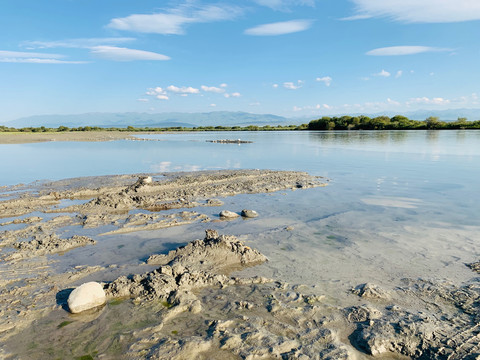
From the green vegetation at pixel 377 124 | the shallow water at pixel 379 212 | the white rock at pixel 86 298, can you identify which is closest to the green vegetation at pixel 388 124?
the green vegetation at pixel 377 124

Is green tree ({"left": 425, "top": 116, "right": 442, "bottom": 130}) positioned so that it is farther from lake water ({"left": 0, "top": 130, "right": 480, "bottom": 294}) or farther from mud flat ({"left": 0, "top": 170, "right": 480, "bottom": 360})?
mud flat ({"left": 0, "top": 170, "right": 480, "bottom": 360})

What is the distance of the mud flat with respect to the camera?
3.77 m

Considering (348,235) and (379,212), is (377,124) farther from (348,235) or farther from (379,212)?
(348,235)

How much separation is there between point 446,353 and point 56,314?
5.17 metres

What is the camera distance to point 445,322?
417cm

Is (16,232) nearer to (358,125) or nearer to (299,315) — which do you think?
(299,315)

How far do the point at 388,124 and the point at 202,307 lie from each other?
94.9 metres

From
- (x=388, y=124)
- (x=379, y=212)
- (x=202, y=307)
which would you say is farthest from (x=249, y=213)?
(x=388, y=124)

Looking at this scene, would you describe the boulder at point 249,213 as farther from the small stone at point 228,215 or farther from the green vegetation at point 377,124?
the green vegetation at point 377,124

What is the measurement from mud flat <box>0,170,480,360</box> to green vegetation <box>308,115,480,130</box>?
87.8 m

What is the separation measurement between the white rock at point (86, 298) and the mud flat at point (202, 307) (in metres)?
0.13

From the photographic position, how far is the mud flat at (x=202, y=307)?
3773 mm

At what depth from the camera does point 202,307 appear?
4.73 m

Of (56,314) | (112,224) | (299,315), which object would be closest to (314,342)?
(299,315)
